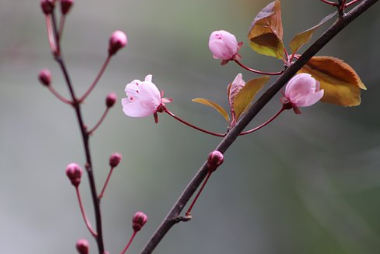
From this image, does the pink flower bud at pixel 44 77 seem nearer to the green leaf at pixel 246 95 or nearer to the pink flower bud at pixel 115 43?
the pink flower bud at pixel 115 43

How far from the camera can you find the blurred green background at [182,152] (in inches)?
67.4

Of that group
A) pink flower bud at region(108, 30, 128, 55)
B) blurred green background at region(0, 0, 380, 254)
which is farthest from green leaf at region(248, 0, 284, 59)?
blurred green background at region(0, 0, 380, 254)

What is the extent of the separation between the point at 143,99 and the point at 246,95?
9 centimetres

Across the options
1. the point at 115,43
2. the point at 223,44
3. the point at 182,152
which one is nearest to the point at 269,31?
the point at 223,44

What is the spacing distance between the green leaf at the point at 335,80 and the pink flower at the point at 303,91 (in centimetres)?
2

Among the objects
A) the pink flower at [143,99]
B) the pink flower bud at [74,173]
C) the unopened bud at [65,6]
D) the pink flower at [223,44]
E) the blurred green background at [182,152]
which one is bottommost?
the blurred green background at [182,152]

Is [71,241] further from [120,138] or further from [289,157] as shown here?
[289,157]

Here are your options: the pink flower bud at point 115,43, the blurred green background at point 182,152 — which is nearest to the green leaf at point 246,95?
the pink flower bud at point 115,43

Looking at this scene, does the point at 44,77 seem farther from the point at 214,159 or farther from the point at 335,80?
the point at 335,80

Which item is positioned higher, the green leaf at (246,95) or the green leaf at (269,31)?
the green leaf at (269,31)

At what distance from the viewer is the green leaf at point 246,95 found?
17.1 inches

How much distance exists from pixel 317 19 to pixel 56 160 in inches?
46.5

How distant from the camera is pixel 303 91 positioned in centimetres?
42

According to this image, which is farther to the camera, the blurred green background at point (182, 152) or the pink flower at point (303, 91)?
the blurred green background at point (182, 152)
